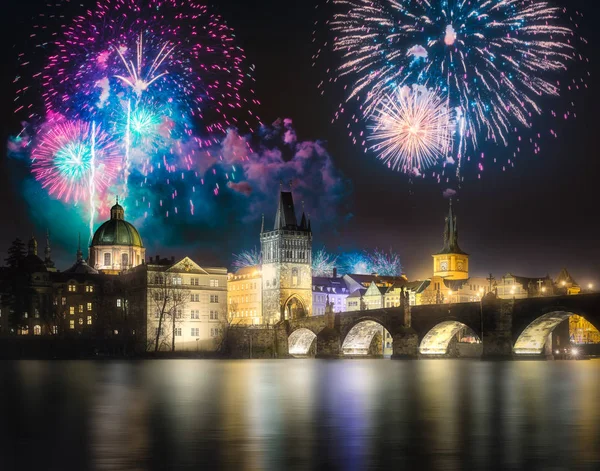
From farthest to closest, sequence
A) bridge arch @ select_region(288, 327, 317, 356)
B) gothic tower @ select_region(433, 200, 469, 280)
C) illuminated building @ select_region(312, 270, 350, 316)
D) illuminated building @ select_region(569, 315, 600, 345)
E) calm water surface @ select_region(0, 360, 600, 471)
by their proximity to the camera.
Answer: gothic tower @ select_region(433, 200, 469, 280)
illuminated building @ select_region(312, 270, 350, 316)
illuminated building @ select_region(569, 315, 600, 345)
bridge arch @ select_region(288, 327, 317, 356)
calm water surface @ select_region(0, 360, 600, 471)

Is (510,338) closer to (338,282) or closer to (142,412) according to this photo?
(142,412)

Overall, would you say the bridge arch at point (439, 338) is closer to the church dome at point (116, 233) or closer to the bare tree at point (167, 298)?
the bare tree at point (167, 298)

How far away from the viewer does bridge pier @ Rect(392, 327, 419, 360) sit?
9994 cm

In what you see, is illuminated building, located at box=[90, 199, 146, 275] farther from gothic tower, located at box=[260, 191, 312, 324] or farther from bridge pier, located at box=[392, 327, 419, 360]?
bridge pier, located at box=[392, 327, 419, 360]

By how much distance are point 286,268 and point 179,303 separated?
2424 centimetres

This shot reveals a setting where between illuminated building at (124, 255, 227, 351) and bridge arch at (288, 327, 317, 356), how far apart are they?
10.3m

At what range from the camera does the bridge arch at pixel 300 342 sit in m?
129

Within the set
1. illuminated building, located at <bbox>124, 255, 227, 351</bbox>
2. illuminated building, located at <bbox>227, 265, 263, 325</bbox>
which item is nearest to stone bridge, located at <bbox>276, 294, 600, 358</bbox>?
illuminated building, located at <bbox>124, 255, 227, 351</bbox>

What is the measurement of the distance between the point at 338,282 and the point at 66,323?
66557mm

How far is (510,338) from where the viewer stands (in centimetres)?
8575

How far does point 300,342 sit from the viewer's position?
131 meters

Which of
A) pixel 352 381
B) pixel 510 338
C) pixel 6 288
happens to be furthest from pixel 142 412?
pixel 6 288

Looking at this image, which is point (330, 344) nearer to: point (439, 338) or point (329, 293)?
point (439, 338)

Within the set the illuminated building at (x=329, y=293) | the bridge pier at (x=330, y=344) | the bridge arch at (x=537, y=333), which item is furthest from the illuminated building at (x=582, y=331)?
the bridge arch at (x=537, y=333)
